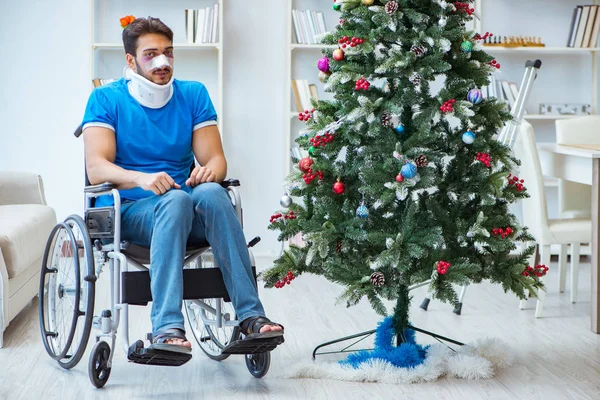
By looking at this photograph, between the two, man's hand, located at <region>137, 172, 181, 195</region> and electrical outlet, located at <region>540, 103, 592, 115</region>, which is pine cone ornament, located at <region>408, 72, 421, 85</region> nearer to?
man's hand, located at <region>137, 172, 181, 195</region>

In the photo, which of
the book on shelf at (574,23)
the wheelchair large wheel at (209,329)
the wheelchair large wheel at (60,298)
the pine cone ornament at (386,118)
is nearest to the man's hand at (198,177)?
the wheelchair large wheel at (209,329)

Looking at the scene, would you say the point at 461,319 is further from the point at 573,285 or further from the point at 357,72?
the point at 357,72

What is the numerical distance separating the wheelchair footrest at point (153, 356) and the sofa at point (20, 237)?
897 mm

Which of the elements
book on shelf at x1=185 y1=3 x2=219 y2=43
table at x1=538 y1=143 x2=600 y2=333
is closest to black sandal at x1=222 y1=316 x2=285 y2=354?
table at x1=538 y1=143 x2=600 y2=333

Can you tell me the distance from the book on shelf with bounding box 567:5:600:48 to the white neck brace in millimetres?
3312

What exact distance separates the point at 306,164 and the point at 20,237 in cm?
125

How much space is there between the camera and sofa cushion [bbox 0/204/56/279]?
3.23m

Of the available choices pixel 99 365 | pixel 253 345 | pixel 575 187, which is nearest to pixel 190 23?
Result: pixel 575 187

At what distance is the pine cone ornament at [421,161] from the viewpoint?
8.87 ft

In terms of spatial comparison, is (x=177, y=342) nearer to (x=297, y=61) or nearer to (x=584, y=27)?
(x=297, y=61)

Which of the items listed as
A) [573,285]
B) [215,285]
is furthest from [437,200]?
[573,285]

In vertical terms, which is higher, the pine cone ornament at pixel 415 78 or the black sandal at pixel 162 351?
the pine cone ornament at pixel 415 78

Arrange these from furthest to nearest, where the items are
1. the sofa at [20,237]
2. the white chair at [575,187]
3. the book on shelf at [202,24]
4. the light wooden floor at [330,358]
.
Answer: the book on shelf at [202,24]
the white chair at [575,187]
the sofa at [20,237]
the light wooden floor at [330,358]

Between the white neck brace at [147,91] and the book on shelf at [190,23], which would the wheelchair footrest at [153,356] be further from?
the book on shelf at [190,23]
